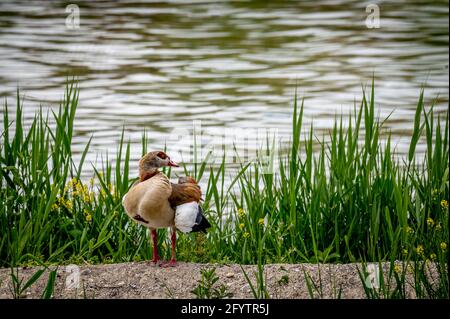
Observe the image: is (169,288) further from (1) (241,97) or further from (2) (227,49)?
(2) (227,49)

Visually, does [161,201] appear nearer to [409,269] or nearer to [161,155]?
[161,155]

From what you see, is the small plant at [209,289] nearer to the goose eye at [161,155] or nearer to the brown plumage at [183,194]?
the brown plumage at [183,194]

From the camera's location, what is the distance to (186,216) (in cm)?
340

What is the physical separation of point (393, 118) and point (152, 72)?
2669 millimetres

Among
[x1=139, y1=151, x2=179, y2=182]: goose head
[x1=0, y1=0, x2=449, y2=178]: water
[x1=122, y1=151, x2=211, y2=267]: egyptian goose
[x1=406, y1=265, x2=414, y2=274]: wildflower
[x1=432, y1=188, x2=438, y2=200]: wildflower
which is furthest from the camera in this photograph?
[x1=0, y1=0, x2=449, y2=178]: water

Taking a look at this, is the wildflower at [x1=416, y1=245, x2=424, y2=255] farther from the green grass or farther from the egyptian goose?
the egyptian goose

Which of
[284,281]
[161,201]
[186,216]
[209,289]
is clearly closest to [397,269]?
[284,281]

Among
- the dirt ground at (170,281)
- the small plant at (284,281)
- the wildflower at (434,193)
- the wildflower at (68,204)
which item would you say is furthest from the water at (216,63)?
the small plant at (284,281)

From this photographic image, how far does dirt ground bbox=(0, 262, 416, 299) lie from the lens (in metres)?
3.51

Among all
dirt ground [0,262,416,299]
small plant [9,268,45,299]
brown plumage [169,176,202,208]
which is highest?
brown plumage [169,176,202,208]

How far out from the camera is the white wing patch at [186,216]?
340 centimetres

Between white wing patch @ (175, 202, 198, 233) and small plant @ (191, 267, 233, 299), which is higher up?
white wing patch @ (175, 202, 198, 233)

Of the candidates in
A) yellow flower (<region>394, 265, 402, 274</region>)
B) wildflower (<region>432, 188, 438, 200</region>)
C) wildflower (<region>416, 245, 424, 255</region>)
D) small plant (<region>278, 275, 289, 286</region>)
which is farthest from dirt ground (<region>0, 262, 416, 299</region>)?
wildflower (<region>432, 188, 438, 200</region>)
